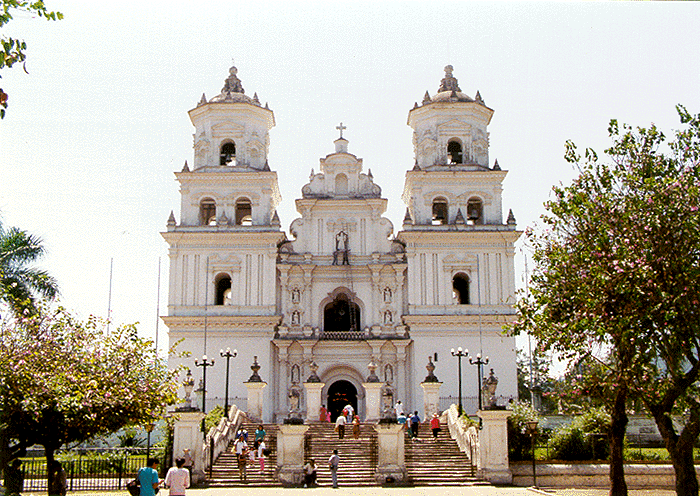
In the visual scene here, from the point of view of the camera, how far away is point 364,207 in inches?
1592

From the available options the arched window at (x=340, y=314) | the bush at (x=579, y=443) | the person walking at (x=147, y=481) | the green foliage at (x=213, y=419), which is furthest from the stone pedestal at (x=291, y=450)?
the arched window at (x=340, y=314)

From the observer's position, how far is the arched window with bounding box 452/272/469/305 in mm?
40125

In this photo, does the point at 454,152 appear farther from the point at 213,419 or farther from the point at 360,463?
the point at 360,463

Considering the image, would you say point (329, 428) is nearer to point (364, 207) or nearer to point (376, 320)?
point (376, 320)

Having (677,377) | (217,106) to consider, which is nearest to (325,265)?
(217,106)

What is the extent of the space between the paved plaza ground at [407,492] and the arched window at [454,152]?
2094 centimetres

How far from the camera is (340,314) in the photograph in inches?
1610

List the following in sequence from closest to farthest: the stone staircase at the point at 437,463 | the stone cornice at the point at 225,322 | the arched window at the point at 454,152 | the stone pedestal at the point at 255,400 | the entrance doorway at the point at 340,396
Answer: the stone staircase at the point at 437,463, the stone pedestal at the point at 255,400, the stone cornice at the point at 225,322, the entrance doorway at the point at 340,396, the arched window at the point at 454,152

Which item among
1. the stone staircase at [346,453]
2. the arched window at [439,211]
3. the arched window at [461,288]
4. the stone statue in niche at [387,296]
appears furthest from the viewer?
the arched window at [439,211]

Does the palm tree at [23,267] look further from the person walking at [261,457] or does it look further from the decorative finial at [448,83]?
the decorative finial at [448,83]

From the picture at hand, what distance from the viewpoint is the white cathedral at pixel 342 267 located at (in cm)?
3828

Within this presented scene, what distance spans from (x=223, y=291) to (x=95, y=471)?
16666mm

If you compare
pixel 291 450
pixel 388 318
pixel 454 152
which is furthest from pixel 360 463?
pixel 454 152

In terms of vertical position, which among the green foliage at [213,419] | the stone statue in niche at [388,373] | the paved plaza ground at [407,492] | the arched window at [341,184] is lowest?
the paved plaza ground at [407,492]
